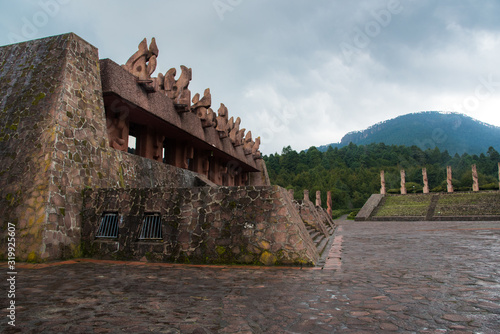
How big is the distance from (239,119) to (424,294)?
16816 mm

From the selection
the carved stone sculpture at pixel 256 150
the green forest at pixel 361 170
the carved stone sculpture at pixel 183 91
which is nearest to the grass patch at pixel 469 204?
the green forest at pixel 361 170

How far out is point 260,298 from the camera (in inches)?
158

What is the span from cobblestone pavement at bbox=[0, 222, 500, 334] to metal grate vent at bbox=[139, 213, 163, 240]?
0.80m

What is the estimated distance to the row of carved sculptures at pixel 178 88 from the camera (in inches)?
420

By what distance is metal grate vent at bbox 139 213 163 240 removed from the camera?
7.16m

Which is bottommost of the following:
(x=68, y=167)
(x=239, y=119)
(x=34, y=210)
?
(x=34, y=210)

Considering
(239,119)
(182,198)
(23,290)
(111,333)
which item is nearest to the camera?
(111,333)

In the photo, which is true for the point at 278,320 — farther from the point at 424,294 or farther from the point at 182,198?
the point at 182,198

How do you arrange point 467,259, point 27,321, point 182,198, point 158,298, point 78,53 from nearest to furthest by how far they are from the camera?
1. point 27,321
2. point 158,298
3. point 467,259
4. point 182,198
5. point 78,53

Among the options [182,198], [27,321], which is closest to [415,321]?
[27,321]

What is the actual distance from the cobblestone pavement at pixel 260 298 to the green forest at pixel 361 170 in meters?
48.0

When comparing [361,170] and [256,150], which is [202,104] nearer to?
[256,150]

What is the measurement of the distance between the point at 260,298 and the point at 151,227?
3886mm

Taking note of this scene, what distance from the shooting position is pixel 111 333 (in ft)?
9.25
